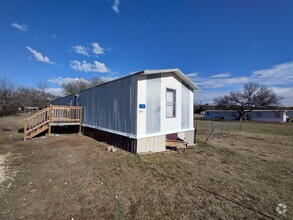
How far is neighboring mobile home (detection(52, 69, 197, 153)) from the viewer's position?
704 cm

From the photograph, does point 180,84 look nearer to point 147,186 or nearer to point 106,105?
point 106,105

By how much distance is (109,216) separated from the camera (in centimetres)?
298

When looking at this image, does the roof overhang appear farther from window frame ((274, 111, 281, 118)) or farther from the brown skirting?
window frame ((274, 111, 281, 118))

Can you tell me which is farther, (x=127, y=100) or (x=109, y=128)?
(x=109, y=128)

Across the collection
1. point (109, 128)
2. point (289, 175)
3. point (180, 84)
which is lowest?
point (289, 175)

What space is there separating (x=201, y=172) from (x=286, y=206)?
2136 mm

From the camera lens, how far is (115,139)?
27.0ft

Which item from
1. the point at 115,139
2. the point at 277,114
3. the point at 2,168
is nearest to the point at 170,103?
the point at 115,139

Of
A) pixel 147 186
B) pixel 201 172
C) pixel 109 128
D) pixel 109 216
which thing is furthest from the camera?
pixel 109 128

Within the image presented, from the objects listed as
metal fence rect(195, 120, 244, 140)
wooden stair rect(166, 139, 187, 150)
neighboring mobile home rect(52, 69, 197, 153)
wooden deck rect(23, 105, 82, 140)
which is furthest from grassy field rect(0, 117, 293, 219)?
metal fence rect(195, 120, 244, 140)

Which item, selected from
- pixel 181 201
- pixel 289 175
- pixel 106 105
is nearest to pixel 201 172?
pixel 181 201

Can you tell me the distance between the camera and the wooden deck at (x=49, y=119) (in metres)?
10.3

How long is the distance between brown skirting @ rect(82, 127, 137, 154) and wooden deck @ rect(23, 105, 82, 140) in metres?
2.00

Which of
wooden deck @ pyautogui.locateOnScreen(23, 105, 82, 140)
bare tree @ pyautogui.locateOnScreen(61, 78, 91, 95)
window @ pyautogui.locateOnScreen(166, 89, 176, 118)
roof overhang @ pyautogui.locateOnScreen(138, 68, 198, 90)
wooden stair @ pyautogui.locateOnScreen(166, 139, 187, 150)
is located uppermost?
bare tree @ pyautogui.locateOnScreen(61, 78, 91, 95)
